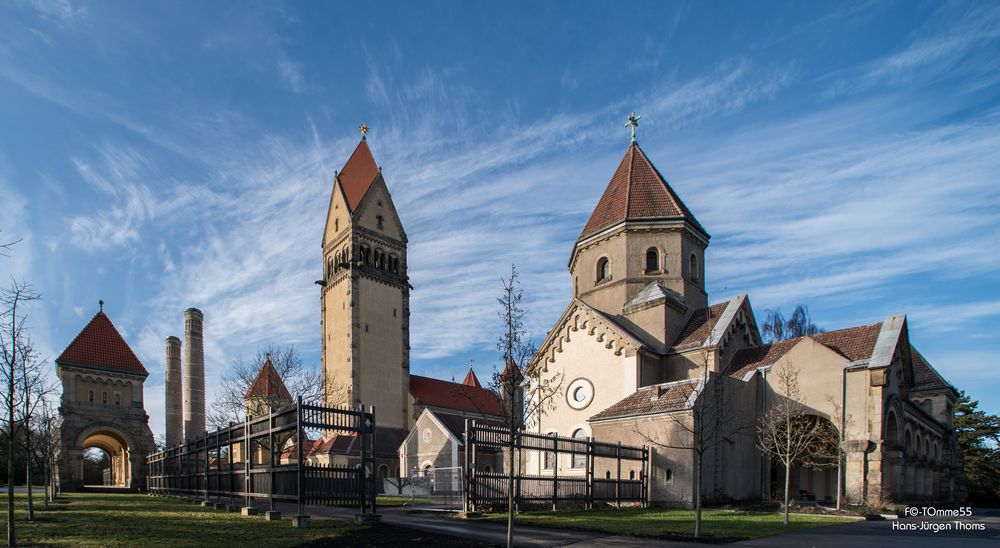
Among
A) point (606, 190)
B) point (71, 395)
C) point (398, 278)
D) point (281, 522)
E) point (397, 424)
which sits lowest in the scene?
point (397, 424)

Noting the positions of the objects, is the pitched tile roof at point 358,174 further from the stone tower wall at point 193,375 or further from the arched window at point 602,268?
the arched window at point 602,268

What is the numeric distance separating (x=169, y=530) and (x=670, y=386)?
64.3ft

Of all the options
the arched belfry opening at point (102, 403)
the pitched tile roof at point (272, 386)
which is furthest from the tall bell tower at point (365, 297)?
the arched belfry opening at point (102, 403)

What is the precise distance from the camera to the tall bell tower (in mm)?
51750

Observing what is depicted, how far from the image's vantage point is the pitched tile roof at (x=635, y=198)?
3212cm

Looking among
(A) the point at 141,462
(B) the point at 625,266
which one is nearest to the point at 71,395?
(A) the point at 141,462

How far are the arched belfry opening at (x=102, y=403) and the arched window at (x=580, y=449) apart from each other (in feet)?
101

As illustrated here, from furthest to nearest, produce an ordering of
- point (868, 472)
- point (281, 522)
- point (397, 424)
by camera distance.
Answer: point (397, 424)
point (868, 472)
point (281, 522)

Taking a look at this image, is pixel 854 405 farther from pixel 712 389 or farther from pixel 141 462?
pixel 141 462

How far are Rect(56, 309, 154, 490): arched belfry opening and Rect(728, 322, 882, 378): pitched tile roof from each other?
3898 cm

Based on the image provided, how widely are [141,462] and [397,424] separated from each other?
20306mm

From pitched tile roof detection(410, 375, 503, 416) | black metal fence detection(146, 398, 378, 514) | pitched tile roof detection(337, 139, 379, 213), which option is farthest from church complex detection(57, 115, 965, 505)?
pitched tile roof detection(337, 139, 379, 213)

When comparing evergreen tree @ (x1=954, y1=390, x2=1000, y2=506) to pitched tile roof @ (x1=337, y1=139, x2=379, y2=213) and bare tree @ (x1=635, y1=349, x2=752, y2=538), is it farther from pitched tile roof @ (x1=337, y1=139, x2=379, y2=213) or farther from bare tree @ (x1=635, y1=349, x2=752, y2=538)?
pitched tile roof @ (x1=337, y1=139, x2=379, y2=213)

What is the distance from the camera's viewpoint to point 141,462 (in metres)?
41.4
